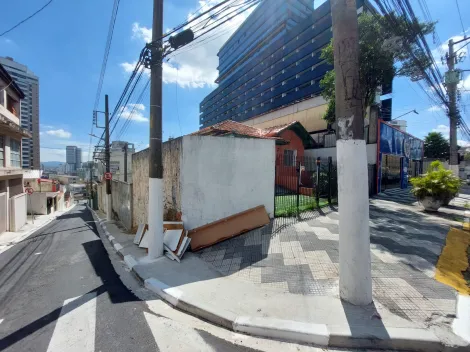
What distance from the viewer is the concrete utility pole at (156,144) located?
5090mm

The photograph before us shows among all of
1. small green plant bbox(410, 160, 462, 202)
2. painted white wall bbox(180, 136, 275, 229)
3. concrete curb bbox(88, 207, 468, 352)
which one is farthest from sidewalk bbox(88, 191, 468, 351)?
small green plant bbox(410, 160, 462, 202)

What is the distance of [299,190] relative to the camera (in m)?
7.99

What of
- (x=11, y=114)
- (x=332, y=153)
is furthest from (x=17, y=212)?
(x=332, y=153)

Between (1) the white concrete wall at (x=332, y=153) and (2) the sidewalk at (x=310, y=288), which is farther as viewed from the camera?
(1) the white concrete wall at (x=332, y=153)

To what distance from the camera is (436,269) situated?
398 cm

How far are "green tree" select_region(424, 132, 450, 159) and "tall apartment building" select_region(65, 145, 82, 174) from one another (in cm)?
11269

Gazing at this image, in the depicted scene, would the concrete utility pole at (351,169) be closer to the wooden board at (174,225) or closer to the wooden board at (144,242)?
the wooden board at (174,225)

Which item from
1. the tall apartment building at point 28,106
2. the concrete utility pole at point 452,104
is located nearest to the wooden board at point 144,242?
the concrete utility pole at point 452,104

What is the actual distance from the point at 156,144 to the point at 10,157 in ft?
50.7

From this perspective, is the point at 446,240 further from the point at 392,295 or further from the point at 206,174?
the point at 206,174

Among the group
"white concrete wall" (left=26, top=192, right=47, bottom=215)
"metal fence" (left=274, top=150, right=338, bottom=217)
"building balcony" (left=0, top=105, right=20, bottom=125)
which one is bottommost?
"white concrete wall" (left=26, top=192, right=47, bottom=215)

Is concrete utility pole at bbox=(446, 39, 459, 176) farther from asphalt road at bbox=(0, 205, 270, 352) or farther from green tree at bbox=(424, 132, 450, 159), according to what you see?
green tree at bbox=(424, 132, 450, 159)

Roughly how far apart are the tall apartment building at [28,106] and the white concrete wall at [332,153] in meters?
19.7

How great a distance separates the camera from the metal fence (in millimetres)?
7570
